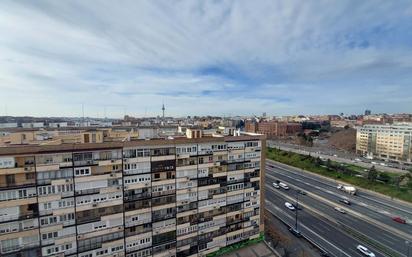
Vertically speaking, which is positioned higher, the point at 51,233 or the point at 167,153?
the point at 167,153

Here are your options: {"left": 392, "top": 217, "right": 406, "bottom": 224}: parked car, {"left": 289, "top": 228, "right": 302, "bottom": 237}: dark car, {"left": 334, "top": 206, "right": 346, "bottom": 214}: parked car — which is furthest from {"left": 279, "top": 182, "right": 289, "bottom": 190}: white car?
{"left": 392, "top": 217, "right": 406, "bottom": 224}: parked car

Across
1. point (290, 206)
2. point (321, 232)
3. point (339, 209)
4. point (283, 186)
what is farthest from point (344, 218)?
point (283, 186)

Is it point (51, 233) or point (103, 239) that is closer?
point (51, 233)

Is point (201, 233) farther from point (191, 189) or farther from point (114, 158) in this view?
point (114, 158)

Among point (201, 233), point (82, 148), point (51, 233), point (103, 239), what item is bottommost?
point (201, 233)

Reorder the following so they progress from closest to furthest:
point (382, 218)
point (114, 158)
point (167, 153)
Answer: point (114, 158), point (167, 153), point (382, 218)

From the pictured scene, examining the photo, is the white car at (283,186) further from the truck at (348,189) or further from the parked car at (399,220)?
the parked car at (399,220)

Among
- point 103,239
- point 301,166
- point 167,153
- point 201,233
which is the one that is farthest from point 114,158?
point 301,166
